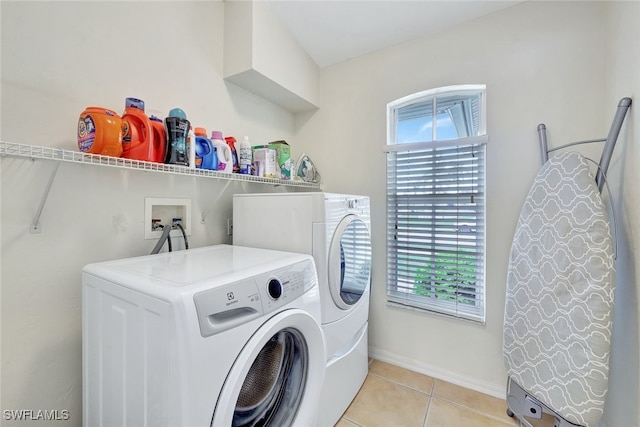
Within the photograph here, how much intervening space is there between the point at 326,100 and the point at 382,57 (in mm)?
563

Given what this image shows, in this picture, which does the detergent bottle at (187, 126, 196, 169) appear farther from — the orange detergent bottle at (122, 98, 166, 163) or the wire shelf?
the orange detergent bottle at (122, 98, 166, 163)

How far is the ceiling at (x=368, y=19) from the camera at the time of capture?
63.7 inches

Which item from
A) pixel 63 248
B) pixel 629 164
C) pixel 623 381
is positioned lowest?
pixel 623 381

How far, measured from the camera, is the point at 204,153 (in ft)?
4.36

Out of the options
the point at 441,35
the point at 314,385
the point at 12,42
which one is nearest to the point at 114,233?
the point at 12,42

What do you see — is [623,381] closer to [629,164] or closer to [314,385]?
[629,164]

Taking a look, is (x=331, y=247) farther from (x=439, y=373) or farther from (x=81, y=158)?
(x=439, y=373)

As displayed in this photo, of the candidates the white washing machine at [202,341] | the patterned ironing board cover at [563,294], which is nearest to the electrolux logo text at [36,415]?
the white washing machine at [202,341]

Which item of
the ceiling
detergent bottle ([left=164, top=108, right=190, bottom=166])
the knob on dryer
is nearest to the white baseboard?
the knob on dryer

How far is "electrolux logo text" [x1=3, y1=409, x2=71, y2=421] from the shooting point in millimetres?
923

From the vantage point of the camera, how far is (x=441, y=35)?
1.78m

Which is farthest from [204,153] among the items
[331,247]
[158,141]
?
[331,247]

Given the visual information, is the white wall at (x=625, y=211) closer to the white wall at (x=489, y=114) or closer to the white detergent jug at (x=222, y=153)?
the white wall at (x=489, y=114)

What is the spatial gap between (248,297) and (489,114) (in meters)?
1.83
